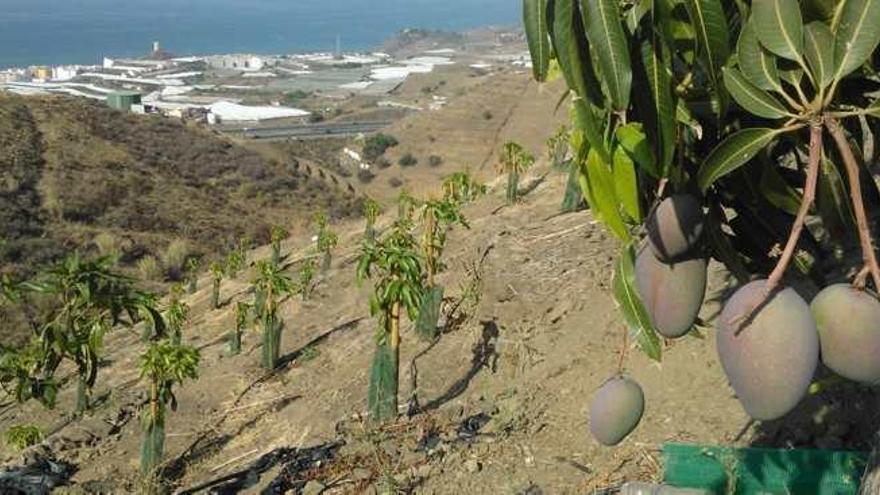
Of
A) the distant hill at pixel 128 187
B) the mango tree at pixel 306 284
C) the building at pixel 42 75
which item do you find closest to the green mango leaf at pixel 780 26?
the mango tree at pixel 306 284

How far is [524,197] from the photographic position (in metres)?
10.3

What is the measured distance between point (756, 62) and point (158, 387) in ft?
17.5

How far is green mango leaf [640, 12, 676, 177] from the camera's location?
1370mm

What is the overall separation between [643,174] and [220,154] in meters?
26.8

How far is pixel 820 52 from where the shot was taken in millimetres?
1281

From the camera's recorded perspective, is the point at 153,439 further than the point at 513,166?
No

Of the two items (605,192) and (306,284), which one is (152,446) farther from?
(605,192)

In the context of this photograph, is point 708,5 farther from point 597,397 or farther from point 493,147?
point 493,147

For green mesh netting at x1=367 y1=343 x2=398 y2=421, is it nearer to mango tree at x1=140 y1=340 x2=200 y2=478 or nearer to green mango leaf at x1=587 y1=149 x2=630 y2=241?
mango tree at x1=140 y1=340 x2=200 y2=478

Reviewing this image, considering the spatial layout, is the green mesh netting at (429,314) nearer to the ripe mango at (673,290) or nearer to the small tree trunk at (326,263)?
the small tree trunk at (326,263)

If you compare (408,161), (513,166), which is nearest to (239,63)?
(408,161)

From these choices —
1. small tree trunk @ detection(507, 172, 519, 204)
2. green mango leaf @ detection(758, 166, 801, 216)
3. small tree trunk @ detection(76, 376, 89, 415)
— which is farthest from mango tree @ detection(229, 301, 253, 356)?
green mango leaf @ detection(758, 166, 801, 216)

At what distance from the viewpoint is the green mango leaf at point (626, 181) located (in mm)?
1444

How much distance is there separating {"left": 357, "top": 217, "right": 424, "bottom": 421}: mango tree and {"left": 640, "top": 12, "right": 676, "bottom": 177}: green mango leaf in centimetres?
447
